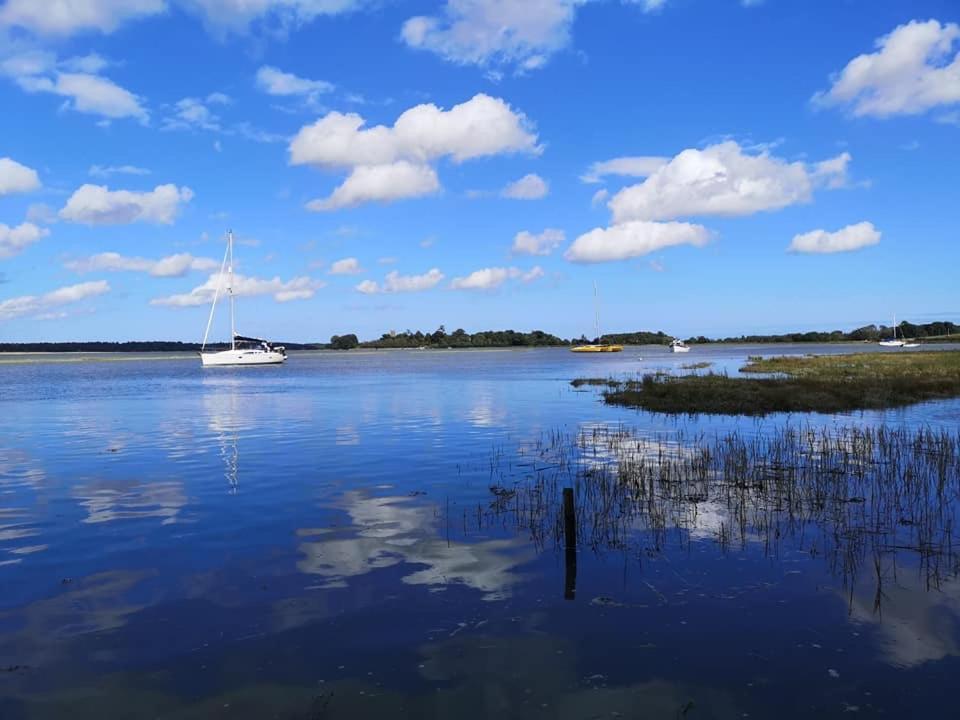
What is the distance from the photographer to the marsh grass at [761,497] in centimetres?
1614

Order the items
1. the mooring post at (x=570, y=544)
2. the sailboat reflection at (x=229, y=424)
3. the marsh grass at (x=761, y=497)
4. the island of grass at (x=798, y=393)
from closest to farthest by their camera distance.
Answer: the mooring post at (x=570, y=544) → the marsh grass at (x=761, y=497) → the sailboat reflection at (x=229, y=424) → the island of grass at (x=798, y=393)

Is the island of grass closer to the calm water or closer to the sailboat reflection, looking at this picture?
the calm water

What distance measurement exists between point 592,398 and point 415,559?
43.7 meters

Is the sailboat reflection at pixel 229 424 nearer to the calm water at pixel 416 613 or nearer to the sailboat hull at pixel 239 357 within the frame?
the calm water at pixel 416 613

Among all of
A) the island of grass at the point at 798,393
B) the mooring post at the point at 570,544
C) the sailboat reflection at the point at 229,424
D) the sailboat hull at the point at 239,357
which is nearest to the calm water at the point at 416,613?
the mooring post at the point at 570,544

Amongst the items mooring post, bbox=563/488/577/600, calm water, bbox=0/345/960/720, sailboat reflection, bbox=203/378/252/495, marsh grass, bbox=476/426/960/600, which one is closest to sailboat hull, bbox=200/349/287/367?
sailboat reflection, bbox=203/378/252/495

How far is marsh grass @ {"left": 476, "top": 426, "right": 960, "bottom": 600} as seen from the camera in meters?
16.1

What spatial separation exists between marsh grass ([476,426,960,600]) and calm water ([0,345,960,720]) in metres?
0.32

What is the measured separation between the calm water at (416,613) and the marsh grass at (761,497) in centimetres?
32

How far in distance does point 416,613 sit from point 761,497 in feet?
40.9

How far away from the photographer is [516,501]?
21188 mm

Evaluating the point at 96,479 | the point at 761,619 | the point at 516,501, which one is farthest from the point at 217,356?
the point at 761,619

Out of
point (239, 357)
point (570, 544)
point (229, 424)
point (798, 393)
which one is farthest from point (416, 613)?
point (239, 357)

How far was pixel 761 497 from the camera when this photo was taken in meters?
→ 20.5
